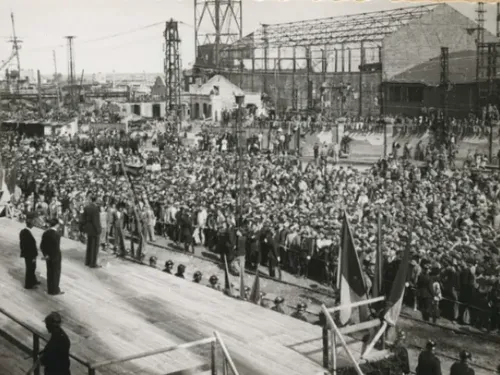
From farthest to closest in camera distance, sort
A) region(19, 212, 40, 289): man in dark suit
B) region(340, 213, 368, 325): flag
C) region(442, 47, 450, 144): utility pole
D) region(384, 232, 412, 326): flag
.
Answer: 1. region(442, 47, 450, 144): utility pole
2. region(19, 212, 40, 289): man in dark suit
3. region(340, 213, 368, 325): flag
4. region(384, 232, 412, 326): flag

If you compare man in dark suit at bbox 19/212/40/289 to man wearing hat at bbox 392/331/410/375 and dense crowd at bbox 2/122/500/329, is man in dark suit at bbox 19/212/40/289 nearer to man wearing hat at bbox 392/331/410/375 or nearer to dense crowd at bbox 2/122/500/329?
dense crowd at bbox 2/122/500/329

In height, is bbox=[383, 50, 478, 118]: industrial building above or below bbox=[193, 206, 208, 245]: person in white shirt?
above

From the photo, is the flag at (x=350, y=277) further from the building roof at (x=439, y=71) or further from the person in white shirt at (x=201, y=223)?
the building roof at (x=439, y=71)

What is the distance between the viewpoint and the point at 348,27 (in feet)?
172

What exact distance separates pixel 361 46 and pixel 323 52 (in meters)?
5.89

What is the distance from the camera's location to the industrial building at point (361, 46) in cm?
4800

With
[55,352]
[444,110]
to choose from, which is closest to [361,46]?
[444,110]

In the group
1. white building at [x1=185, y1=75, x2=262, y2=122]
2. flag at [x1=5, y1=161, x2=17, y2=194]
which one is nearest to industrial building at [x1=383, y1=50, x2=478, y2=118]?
white building at [x1=185, y1=75, x2=262, y2=122]

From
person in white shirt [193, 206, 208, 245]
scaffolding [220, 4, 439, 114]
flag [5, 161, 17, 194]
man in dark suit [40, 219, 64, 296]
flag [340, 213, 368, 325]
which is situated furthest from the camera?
scaffolding [220, 4, 439, 114]

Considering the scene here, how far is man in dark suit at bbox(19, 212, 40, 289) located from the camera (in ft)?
37.7

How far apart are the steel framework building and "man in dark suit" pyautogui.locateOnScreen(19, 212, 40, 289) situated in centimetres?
3293

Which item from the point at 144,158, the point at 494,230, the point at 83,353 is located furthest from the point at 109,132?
the point at 83,353

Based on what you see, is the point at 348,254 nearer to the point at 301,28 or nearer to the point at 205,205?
the point at 205,205

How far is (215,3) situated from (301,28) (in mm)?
17216
